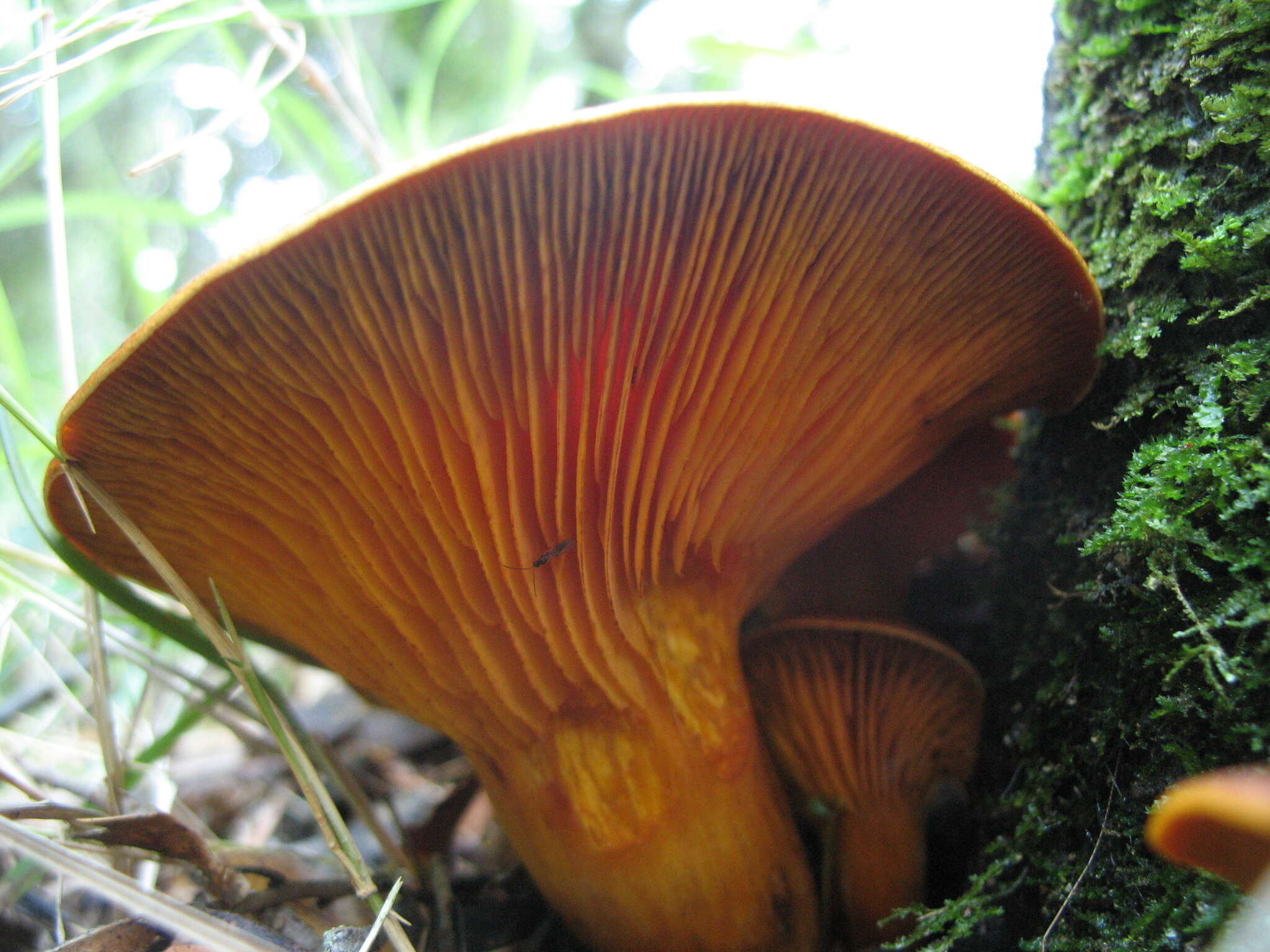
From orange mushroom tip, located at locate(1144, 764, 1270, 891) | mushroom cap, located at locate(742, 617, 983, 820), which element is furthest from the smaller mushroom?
orange mushroom tip, located at locate(1144, 764, 1270, 891)

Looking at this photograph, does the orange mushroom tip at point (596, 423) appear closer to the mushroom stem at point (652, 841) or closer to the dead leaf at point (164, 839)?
the mushroom stem at point (652, 841)

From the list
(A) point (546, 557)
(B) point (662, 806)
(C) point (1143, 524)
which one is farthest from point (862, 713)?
(A) point (546, 557)

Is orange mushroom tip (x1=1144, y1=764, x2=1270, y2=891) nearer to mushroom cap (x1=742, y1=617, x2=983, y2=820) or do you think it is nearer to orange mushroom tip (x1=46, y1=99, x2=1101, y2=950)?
orange mushroom tip (x1=46, y1=99, x2=1101, y2=950)

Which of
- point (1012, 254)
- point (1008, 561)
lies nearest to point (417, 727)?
point (1008, 561)

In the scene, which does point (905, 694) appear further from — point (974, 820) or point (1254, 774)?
point (1254, 774)

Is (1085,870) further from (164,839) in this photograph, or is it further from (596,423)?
(164,839)

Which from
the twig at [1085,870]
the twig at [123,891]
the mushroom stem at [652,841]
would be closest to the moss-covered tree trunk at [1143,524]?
the twig at [1085,870]
